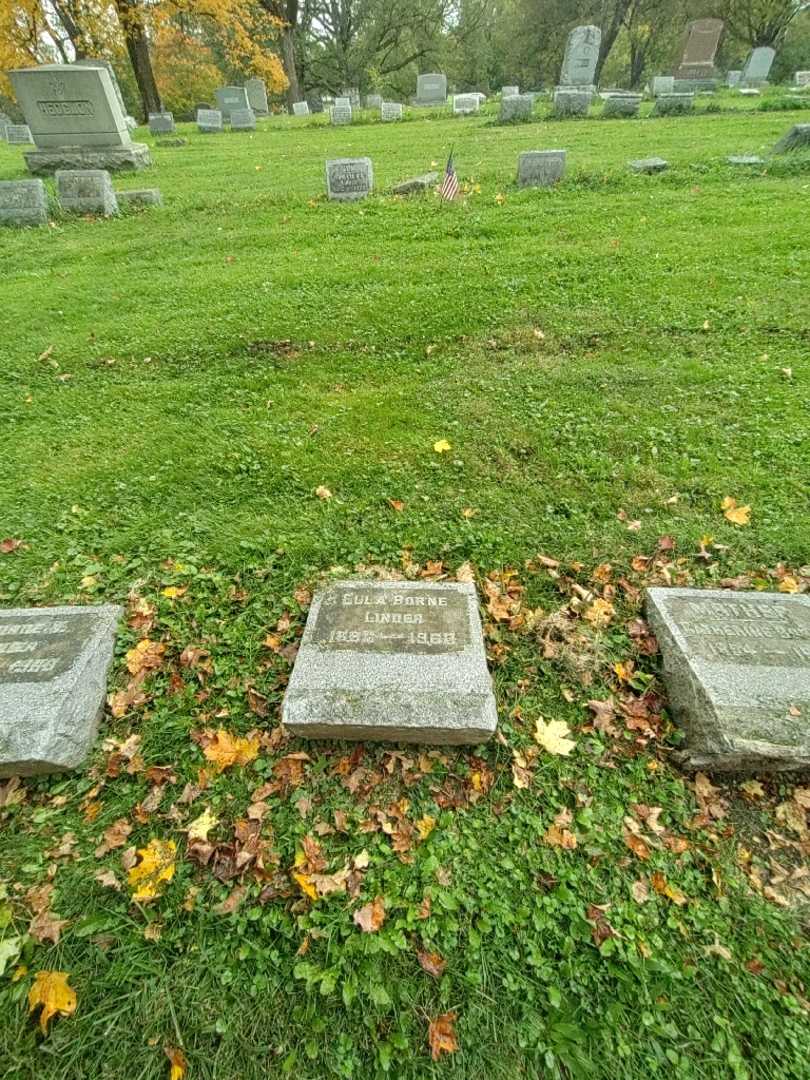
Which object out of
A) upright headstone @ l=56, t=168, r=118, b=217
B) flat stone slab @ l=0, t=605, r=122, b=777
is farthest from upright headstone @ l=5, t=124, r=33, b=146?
flat stone slab @ l=0, t=605, r=122, b=777

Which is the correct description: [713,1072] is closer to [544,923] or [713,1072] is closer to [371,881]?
[544,923]

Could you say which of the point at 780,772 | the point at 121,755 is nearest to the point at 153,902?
the point at 121,755

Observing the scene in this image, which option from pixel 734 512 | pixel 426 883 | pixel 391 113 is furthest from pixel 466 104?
pixel 426 883

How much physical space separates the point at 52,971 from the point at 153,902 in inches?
16.3

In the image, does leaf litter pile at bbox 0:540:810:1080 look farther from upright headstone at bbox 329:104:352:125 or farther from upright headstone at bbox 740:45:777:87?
upright headstone at bbox 740:45:777:87

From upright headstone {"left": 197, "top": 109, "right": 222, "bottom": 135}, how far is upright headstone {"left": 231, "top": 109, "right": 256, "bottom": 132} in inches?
23.3

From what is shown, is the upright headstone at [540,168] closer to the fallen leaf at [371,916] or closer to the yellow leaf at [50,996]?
the fallen leaf at [371,916]

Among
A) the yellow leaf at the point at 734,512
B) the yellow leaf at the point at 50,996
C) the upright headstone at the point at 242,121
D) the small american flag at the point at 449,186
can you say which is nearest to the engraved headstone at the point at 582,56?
the upright headstone at the point at 242,121

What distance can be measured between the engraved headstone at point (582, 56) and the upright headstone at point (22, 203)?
68.6ft

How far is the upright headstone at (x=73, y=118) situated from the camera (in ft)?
42.0

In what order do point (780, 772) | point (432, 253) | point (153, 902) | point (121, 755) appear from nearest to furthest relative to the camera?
1. point (153, 902)
2. point (780, 772)
3. point (121, 755)
4. point (432, 253)

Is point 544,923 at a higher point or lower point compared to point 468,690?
lower

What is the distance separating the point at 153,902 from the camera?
8.32ft

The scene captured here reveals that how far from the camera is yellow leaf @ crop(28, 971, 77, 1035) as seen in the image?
88.1 inches
